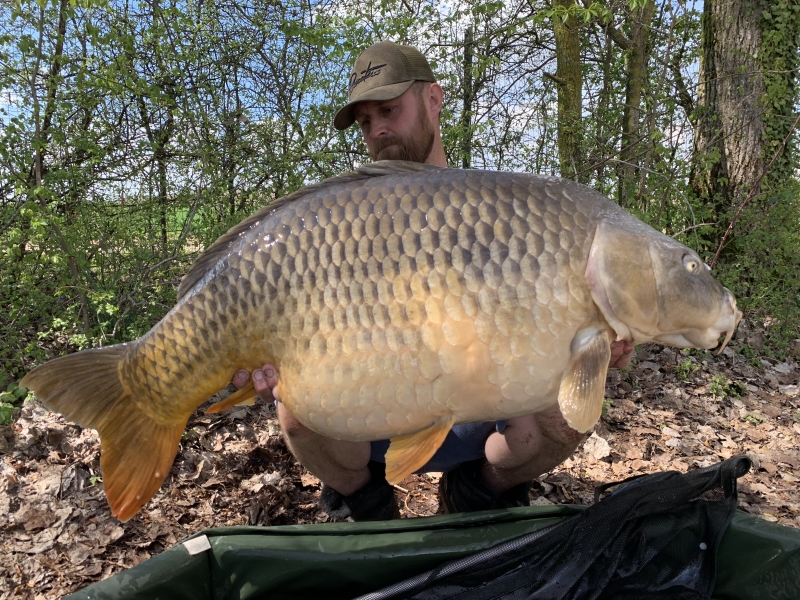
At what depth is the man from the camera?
1.53m

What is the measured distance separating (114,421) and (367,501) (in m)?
0.70

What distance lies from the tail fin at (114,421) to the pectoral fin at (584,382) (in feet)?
2.46

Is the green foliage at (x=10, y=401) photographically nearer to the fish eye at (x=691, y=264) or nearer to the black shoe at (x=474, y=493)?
the black shoe at (x=474, y=493)


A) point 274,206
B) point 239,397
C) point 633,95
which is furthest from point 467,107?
point 239,397

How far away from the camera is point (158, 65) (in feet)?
10.6

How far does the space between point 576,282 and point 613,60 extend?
3988mm

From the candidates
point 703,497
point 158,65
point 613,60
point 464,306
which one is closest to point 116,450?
point 464,306

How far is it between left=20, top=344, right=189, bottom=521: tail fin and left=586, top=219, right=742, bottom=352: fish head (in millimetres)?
856

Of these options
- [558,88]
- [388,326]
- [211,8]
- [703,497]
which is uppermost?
[211,8]

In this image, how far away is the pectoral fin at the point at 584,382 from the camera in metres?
1.03

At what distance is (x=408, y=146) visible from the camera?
6.07 feet

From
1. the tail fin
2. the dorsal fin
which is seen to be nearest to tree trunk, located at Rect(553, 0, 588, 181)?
the dorsal fin

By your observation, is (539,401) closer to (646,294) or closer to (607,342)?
(607,342)

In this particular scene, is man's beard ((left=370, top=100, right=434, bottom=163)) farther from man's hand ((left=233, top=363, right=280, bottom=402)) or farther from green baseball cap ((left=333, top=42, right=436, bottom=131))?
man's hand ((left=233, top=363, right=280, bottom=402))
